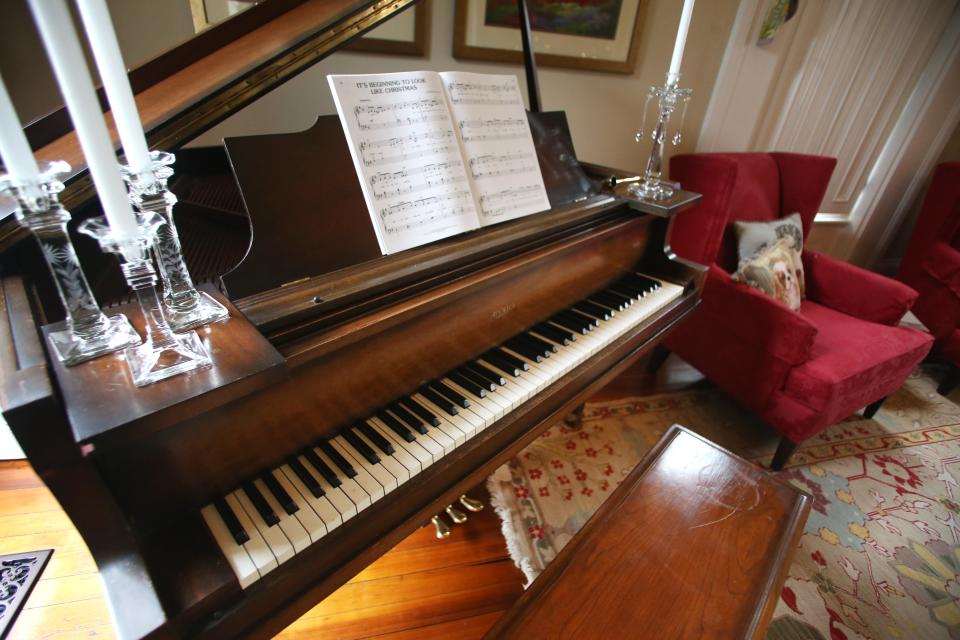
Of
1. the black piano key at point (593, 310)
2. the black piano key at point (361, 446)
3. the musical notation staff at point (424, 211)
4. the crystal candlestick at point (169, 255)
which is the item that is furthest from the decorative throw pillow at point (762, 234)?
the crystal candlestick at point (169, 255)

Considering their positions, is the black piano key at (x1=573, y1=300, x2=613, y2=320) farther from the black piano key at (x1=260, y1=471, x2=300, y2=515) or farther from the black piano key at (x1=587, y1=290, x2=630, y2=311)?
the black piano key at (x1=260, y1=471, x2=300, y2=515)

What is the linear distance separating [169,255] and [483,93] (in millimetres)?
899

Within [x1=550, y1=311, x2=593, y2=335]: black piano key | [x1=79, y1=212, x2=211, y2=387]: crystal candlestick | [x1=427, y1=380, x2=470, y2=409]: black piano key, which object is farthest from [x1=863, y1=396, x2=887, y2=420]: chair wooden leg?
[x1=79, y1=212, x2=211, y2=387]: crystal candlestick

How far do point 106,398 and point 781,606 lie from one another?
6.26ft

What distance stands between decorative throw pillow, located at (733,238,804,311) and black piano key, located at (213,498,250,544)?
2.06m

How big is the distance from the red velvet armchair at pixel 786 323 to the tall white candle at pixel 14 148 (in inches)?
83.1

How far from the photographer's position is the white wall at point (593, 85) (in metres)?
1.83

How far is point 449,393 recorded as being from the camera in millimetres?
1075

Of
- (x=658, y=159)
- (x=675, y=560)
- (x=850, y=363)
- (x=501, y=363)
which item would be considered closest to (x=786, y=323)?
(x=850, y=363)

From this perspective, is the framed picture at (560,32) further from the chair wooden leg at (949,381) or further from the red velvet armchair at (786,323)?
the chair wooden leg at (949,381)

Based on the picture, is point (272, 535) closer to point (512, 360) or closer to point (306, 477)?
point (306, 477)

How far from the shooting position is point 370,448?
0.92 metres

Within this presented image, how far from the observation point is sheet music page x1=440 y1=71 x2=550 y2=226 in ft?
3.90

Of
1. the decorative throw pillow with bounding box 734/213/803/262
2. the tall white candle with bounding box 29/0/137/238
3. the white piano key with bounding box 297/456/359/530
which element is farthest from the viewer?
the decorative throw pillow with bounding box 734/213/803/262
